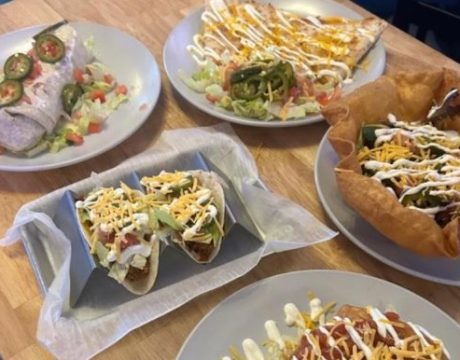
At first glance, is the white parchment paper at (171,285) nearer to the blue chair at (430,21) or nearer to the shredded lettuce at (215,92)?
the shredded lettuce at (215,92)

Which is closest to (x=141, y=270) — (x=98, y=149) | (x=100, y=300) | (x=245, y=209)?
(x=100, y=300)

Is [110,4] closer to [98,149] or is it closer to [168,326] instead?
[98,149]

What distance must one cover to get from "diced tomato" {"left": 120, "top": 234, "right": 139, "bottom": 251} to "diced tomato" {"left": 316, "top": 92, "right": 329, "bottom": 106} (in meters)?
0.64

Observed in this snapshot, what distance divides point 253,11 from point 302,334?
1.07m

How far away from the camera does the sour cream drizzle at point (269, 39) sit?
64.1 inches

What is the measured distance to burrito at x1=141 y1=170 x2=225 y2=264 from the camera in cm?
117

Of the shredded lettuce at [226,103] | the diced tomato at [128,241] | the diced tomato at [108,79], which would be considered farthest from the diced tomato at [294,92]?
the diced tomato at [128,241]

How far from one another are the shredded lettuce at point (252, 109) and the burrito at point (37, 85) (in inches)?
17.3

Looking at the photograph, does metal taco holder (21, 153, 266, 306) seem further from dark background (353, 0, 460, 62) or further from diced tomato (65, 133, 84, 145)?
dark background (353, 0, 460, 62)

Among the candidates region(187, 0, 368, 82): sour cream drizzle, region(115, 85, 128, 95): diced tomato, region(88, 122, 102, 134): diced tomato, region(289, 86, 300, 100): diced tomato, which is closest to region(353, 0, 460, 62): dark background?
region(187, 0, 368, 82): sour cream drizzle

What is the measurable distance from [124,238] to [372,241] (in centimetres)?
49

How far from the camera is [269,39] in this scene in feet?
5.60

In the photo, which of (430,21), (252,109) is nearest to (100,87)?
(252,109)

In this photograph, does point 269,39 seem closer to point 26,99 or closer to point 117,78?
point 117,78
